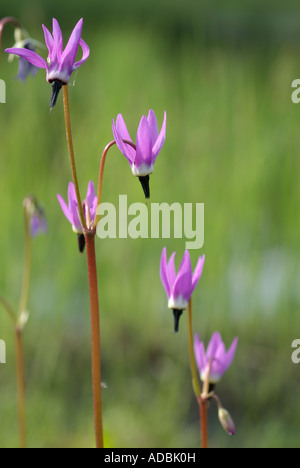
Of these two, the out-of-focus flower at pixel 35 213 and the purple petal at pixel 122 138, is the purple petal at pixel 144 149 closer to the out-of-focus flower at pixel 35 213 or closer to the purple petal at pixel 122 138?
the purple petal at pixel 122 138

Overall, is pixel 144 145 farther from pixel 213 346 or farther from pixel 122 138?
pixel 213 346

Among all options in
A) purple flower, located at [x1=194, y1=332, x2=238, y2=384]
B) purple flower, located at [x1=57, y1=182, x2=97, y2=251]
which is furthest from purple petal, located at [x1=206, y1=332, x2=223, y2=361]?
purple flower, located at [x1=57, y1=182, x2=97, y2=251]

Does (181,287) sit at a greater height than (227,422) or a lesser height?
greater

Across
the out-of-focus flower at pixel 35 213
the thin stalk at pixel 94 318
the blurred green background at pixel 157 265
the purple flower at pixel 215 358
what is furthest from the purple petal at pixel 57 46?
the blurred green background at pixel 157 265

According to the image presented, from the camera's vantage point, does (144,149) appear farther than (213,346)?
No

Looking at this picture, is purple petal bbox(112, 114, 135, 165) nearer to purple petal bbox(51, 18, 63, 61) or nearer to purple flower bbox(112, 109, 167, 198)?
purple flower bbox(112, 109, 167, 198)

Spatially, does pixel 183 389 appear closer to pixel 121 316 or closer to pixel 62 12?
pixel 121 316

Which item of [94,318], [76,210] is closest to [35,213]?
[76,210]

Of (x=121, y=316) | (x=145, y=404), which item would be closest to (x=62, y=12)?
(x=121, y=316)
